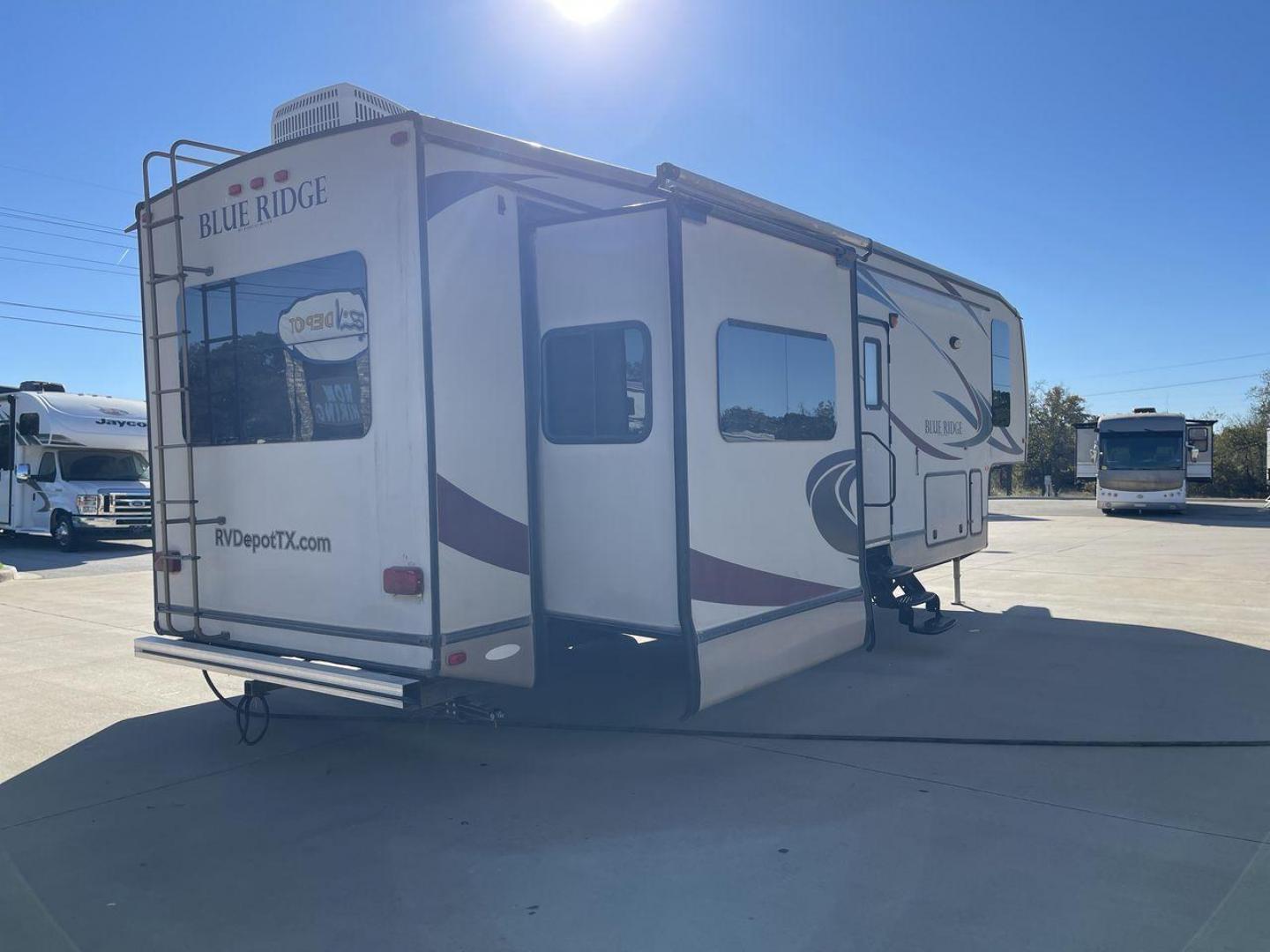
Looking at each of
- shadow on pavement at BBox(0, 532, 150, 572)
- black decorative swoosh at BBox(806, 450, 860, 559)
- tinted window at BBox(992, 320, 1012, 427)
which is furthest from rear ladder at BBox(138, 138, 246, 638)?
shadow on pavement at BBox(0, 532, 150, 572)

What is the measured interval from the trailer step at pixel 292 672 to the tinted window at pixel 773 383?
2162 mm

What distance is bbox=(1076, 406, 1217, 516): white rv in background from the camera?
23.6m

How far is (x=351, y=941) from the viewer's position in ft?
11.3

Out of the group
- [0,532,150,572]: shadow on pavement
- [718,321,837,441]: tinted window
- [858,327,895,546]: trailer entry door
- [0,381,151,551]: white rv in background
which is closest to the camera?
[718,321,837,441]: tinted window

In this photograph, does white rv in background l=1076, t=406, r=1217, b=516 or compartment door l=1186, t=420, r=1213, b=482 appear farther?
compartment door l=1186, t=420, r=1213, b=482

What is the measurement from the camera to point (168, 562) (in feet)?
18.5

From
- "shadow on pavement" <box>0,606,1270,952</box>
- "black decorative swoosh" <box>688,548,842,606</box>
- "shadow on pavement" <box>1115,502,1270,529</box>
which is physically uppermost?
"black decorative swoosh" <box>688,548,842,606</box>

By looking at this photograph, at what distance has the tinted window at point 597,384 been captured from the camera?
5.06 meters

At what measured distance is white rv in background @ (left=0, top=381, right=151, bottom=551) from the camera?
55.7 feet

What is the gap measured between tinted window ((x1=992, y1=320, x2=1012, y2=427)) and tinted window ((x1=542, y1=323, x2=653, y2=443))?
20.8 feet

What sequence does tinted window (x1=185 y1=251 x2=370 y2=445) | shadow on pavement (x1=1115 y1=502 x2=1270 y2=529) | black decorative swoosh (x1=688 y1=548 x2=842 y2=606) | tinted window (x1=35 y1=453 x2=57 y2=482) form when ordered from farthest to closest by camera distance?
1. shadow on pavement (x1=1115 y1=502 x2=1270 y2=529)
2. tinted window (x1=35 y1=453 x2=57 y2=482)
3. black decorative swoosh (x1=688 y1=548 x2=842 y2=606)
4. tinted window (x1=185 y1=251 x2=370 y2=445)

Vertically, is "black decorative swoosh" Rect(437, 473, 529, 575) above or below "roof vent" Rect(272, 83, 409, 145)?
below

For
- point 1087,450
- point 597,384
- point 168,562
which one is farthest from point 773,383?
point 1087,450

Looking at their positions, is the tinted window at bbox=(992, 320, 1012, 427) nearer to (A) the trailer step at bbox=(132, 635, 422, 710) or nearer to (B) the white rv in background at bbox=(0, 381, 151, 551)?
(A) the trailer step at bbox=(132, 635, 422, 710)
